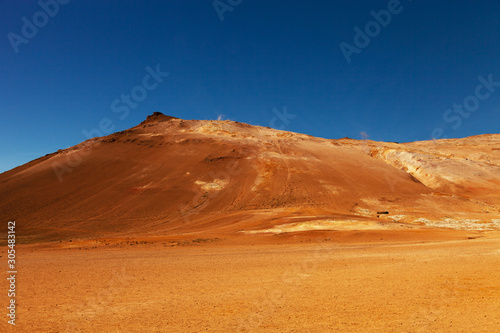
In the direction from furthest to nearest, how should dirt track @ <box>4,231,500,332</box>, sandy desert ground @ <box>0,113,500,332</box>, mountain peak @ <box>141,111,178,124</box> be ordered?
1. mountain peak @ <box>141,111,178,124</box>
2. sandy desert ground @ <box>0,113,500,332</box>
3. dirt track @ <box>4,231,500,332</box>

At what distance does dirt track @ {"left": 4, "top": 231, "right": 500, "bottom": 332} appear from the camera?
259 inches

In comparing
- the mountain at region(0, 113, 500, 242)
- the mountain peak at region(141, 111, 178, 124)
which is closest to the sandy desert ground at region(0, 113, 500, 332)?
the mountain at region(0, 113, 500, 242)

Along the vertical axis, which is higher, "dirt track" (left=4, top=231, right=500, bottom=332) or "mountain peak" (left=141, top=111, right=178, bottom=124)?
"mountain peak" (left=141, top=111, right=178, bottom=124)

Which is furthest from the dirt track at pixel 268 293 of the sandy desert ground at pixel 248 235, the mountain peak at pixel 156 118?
the mountain peak at pixel 156 118

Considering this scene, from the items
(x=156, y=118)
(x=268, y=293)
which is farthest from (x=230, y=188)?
(x=156, y=118)

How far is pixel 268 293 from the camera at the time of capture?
8.87 metres

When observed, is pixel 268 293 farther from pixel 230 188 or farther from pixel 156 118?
pixel 156 118

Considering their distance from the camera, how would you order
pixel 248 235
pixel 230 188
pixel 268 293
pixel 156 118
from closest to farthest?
1. pixel 268 293
2. pixel 248 235
3. pixel 230 188
4. pixel 156 118

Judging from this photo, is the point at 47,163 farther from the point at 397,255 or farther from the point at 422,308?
the point at 422,308

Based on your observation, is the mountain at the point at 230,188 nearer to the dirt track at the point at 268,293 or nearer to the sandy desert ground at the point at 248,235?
the sandy desert ground at the point at 248,235

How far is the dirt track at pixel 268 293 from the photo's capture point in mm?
6578

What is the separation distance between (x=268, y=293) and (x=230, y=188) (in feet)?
106

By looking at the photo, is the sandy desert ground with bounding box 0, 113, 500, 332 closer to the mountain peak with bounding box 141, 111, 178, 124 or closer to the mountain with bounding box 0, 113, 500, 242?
the mountain with bounding box 0, 113, 500, 242

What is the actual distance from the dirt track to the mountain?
40.6 feet
